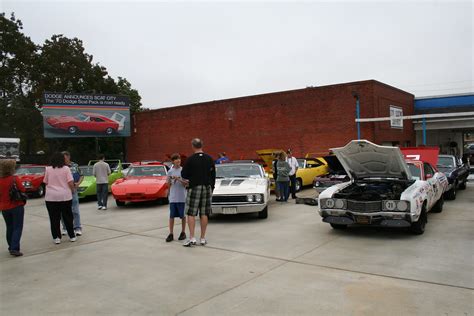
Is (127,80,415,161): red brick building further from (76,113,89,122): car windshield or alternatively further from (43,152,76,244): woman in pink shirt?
(43,152,76,244): woman in pink shirt

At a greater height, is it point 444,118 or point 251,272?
point 444,118

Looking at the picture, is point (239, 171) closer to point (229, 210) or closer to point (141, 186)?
point (229, 210)

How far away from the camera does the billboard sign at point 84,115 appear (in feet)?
84.6

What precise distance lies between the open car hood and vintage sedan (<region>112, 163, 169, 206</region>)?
6.35 meters

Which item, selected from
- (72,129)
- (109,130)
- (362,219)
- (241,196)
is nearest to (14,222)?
(241,196)

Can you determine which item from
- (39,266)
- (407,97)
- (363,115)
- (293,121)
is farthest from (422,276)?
(407,97)

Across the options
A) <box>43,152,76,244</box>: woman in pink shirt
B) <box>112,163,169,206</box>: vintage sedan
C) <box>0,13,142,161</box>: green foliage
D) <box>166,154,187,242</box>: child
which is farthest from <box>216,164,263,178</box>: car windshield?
<box>0,13,142,161</box>: green foliage

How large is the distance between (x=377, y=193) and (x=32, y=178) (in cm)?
1486

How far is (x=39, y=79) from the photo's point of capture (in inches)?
1396

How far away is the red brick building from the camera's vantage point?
21.9 meters

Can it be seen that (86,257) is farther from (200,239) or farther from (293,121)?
(293,121)

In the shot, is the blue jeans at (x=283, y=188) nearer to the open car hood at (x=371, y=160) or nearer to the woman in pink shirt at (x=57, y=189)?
the open car hood at (x=371, y=160)

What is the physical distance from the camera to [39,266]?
579cm

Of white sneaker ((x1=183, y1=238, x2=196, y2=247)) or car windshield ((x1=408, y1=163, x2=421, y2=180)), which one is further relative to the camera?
car windshield ((x1=408, y1=163, x2=421, y2=180))
